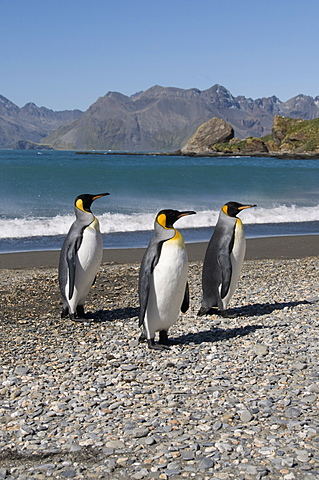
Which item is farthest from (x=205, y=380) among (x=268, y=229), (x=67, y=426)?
(x=268, y=229)

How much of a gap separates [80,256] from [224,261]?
164 centimetres

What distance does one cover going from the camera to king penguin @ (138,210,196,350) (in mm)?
5680

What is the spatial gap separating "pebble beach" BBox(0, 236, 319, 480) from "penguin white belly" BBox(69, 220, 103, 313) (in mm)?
413

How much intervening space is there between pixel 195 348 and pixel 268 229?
42.6 ft

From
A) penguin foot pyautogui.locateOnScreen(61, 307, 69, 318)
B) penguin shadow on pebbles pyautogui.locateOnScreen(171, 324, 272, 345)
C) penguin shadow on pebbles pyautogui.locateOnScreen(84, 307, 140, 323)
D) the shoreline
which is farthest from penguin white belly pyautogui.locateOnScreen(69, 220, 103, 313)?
the shoreline

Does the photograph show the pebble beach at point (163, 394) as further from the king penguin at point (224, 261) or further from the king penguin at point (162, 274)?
the king penguin at point (162, 274)

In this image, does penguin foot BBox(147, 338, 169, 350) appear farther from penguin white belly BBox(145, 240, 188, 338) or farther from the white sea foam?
the white sea foam

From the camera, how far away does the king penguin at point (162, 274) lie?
5680mm

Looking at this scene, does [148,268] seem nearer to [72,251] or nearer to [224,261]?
[72,251]

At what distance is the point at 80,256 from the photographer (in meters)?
6.87

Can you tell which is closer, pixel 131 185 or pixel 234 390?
pixel 234 390

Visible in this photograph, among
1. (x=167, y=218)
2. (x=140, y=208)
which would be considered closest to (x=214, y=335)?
(x=167, y=218)

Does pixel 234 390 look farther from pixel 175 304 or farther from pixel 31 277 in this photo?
pixel 31 277

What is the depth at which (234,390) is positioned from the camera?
15.3ft
